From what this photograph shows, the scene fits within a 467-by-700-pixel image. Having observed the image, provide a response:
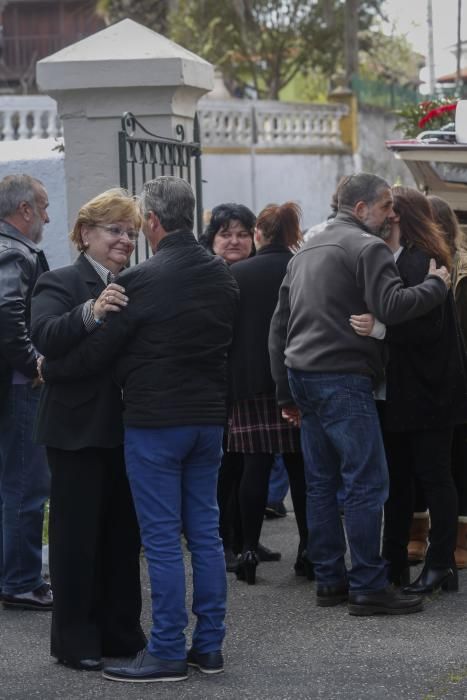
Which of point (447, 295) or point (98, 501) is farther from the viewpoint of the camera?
point (447, 295)

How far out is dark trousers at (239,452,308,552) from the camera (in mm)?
6984

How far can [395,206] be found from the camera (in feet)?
21.2

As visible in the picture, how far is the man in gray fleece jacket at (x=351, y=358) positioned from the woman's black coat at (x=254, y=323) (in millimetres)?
571

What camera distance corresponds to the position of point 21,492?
6461 mm

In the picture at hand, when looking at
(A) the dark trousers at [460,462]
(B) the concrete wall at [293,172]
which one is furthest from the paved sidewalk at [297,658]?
(B) the concrete wall at [293,172]

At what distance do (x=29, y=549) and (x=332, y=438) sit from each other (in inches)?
59.0

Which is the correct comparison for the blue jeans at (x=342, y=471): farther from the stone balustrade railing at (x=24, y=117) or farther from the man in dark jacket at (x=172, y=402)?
the stone balustrade railing at (x=24, y=117)

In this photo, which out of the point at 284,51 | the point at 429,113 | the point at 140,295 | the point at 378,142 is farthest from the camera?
the point at 284,51

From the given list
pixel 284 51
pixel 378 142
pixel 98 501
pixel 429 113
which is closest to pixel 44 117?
pixel 429 113

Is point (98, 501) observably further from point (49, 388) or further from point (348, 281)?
point (348, 281)

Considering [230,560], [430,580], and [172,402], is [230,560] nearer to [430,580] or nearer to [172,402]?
[430,580]

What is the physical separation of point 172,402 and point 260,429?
72.3 inches

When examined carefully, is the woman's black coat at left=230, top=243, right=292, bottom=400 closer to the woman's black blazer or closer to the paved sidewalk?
the paved sidewalk

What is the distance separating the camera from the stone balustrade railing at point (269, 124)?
22.9m
